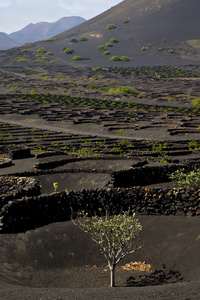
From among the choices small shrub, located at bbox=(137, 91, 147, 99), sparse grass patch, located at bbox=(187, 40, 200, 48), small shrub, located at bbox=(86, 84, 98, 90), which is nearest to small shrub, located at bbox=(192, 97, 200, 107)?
small shrub, located at bbox=(137, 91, 147, 99)

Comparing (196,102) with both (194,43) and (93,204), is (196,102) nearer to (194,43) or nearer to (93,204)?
(93,204)

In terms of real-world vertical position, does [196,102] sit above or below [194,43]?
below

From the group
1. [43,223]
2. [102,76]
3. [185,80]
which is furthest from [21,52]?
[43,223]

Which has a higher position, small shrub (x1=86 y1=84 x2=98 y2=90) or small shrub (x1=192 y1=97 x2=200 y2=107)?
small shrub (x1=86 y1=84 x2=98 y2=90)

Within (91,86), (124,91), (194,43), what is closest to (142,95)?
(124,91)

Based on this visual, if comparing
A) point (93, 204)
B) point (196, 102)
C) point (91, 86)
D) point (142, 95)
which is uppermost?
point (91, 86)

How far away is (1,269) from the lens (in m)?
16.3

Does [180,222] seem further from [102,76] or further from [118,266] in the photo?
[102,76]

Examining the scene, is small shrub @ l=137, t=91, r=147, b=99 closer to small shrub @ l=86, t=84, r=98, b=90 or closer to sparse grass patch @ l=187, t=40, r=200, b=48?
small shrub @ l=86, t=84, r=98, b=90

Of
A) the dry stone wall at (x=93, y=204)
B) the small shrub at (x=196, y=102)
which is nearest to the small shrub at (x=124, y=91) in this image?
the small shrub at (x=196, y=102)

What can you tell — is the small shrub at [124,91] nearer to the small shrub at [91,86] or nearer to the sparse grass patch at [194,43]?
the small shrub at [91,86]

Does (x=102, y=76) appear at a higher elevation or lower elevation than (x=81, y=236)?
→ higher

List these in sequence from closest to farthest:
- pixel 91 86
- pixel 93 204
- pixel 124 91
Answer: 1. pixel 93 204
2. pixel 124 91
3. pixel 91 86

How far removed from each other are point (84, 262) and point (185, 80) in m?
126
